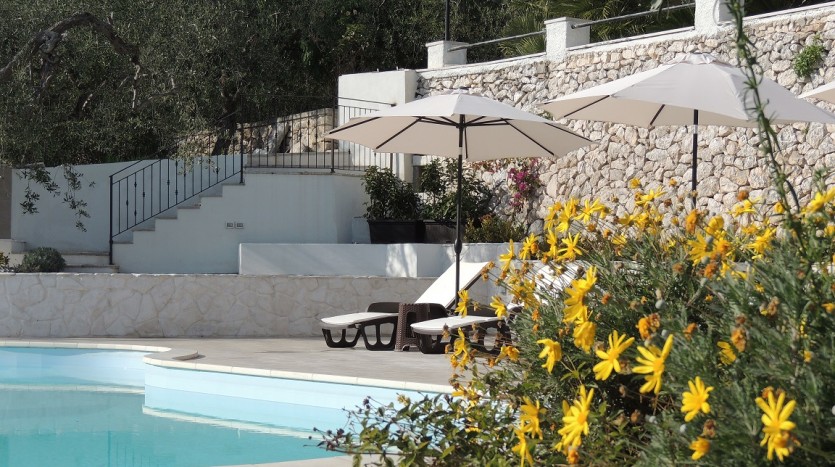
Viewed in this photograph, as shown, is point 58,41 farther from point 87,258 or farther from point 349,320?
point 349,320

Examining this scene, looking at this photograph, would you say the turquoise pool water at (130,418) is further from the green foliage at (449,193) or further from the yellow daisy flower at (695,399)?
the green foliage at (449,193)

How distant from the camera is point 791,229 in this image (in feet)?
8.35

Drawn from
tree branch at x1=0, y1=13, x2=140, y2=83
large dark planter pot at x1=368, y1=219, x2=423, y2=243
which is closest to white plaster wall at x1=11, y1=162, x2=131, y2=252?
tree branch at x1=0, y1=13, x2=140, y2=83

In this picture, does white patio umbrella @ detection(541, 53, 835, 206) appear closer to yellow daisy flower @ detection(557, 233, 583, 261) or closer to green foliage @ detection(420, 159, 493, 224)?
yellow daisy flower @ detection(557, 233, 583, 261)

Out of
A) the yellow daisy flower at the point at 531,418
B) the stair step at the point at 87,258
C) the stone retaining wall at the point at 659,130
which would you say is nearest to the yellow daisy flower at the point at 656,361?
the yellow daisy flower at the point at 531,418

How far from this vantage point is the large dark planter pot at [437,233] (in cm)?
1548

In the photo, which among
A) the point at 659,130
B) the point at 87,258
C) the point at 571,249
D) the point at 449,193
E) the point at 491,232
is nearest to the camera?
the point at 571,249

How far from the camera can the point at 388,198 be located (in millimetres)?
15758

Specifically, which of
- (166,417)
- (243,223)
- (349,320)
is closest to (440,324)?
(349,320)

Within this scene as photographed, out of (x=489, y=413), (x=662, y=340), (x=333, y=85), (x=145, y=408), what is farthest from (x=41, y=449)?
(x=333, y=85)

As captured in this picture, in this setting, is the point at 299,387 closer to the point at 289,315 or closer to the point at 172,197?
the point at 289,315

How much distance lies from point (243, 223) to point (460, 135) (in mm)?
6258

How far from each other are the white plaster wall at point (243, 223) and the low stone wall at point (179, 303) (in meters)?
3.69

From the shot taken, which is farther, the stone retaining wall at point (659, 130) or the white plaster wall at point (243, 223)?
the white plaster wall at point (243, 223)
